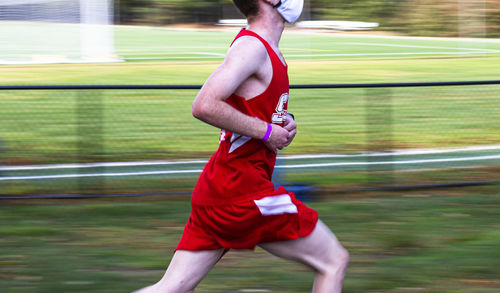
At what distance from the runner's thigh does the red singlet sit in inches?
9.5

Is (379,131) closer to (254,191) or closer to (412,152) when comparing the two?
(412,152)

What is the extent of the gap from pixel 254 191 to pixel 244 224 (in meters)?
0.14

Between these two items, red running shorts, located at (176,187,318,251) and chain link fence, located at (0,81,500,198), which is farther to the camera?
chain link fence, located at (0,81,500,198)

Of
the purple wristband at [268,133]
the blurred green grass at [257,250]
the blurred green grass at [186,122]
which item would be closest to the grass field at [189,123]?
the blurred green grass at [186,122]

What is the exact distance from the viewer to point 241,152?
319cm

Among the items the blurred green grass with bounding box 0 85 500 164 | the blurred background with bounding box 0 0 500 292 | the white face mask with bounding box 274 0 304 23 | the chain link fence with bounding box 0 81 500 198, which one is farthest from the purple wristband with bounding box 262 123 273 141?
the blurred green grass with bounding box 0 85 500 164

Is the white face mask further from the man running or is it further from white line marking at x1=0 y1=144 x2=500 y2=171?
white line marking at x1=0 y1=144 x2=500 y2=171

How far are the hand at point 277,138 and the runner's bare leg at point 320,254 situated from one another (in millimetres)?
404

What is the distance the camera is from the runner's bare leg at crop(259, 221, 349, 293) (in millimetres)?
3277

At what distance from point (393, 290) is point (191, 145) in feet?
11.4

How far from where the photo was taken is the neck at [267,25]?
124 inches

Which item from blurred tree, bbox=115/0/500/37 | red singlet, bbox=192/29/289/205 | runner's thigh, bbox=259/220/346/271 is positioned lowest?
blurred tree, bbox=115/0/500/37

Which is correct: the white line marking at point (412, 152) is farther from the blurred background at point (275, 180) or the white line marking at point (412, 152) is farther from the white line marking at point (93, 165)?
the white line marking at point (93, 165)

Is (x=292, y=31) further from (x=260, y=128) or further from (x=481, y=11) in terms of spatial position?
(x=260, y=128)
